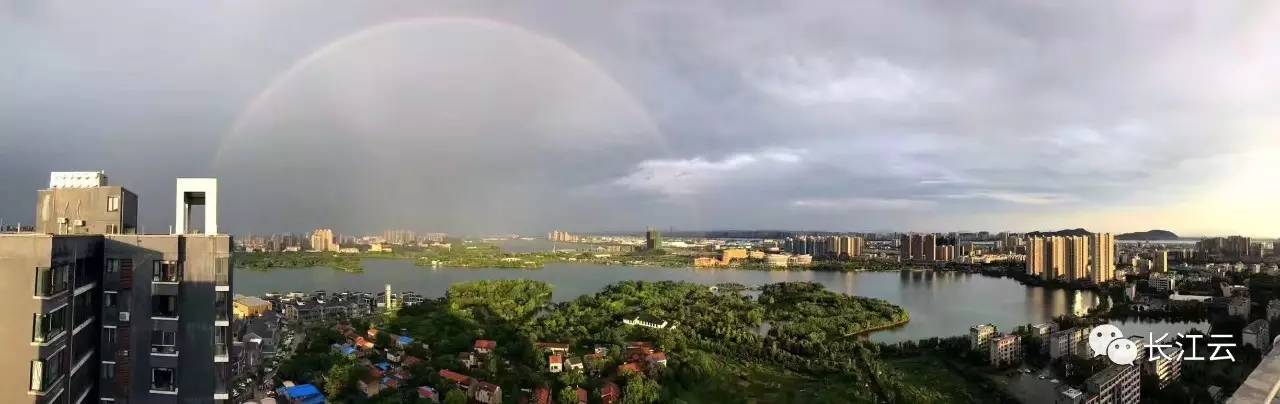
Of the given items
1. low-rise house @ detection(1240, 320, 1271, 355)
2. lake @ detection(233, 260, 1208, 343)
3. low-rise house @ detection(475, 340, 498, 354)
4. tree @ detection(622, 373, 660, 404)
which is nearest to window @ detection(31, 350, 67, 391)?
tree @ detection(622, 373, 660, 404)

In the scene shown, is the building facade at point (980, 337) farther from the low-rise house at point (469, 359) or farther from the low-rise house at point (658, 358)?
the low-rise house at point (469, 359)

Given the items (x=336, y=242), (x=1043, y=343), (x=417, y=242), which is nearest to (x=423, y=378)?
(x=1043, y=343)

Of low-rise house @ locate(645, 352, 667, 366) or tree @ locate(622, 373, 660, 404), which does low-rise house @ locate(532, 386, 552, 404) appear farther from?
low-rise house @ locate(645, 352, 667, 366)

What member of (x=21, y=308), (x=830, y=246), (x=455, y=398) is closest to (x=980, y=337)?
(x=455, y=398)

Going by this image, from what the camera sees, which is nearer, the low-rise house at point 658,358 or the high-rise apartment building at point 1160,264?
the low-rise house at point 658,358

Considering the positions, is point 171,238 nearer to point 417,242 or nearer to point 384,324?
point 384,324

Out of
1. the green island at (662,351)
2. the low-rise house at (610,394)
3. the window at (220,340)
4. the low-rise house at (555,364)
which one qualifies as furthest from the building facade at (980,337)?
the window at (220,340)

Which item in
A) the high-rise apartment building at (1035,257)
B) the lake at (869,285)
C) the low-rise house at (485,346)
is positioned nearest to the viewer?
the low-rise house at (485,346)
